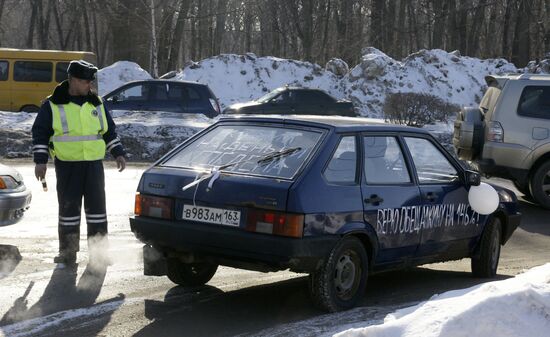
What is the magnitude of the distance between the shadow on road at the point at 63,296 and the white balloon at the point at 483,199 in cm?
321

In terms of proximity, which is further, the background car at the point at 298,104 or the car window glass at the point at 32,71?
the background car at the point at 298,104

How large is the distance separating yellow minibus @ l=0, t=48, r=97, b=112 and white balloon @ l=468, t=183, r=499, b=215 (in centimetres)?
1973

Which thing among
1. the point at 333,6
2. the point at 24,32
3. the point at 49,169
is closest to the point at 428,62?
the point at 333,6

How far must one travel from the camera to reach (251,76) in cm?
3591

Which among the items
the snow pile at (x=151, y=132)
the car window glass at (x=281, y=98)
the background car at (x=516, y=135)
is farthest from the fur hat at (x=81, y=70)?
the car window glass at (x=281, y=98)

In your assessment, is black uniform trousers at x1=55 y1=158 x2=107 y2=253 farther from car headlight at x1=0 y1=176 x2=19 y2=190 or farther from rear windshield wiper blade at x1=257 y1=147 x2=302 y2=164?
rear windshield wiper blade at x1=257 y1=147 x2=302 y2=164

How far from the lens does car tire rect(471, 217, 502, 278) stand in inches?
313

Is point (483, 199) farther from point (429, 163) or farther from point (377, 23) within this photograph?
point (377, 23)

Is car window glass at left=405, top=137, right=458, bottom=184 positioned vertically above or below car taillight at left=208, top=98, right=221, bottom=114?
above

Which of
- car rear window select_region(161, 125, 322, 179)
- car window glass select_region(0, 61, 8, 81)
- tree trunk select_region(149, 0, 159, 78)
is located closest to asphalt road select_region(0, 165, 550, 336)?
car rear window select_region(161, 125, 322, 179)

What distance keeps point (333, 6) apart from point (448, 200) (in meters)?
47.6

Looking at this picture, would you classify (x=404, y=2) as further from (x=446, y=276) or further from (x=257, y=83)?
(x=446, y=276)

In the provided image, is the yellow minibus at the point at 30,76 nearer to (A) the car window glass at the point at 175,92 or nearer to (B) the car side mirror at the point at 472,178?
(A) the car window glass at the point at 175,92

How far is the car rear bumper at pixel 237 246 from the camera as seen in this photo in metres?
5.90
